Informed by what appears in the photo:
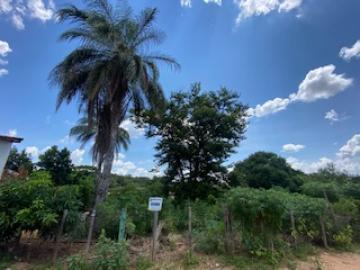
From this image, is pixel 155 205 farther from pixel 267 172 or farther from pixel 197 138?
pixel 267 172

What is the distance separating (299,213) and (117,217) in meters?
5.79

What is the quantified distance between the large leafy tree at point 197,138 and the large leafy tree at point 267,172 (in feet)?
12.5

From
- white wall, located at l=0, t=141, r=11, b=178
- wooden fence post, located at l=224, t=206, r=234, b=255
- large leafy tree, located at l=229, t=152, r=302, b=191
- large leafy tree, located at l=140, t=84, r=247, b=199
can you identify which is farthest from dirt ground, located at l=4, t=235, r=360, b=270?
large leafy tree, located at l=229, t=152, r=302, b=191

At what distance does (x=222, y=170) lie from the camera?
16812mm

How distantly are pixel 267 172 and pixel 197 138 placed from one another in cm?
786

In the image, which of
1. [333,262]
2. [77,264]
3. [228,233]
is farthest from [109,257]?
[333,262]

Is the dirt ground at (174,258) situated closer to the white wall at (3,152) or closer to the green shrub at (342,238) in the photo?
the green shrub at (342,238)

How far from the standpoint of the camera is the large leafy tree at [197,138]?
1628 centimetres

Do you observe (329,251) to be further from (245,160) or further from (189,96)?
(245,160)

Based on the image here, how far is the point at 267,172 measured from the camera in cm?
2116

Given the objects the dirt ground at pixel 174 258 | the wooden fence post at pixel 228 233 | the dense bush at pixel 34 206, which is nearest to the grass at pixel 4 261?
the dirt ground at pixel 174 258

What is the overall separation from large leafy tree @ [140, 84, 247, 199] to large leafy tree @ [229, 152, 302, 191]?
3.82 meters

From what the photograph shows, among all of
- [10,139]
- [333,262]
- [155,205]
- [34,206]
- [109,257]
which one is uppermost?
[10,139]

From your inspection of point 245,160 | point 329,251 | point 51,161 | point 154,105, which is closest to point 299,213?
point 329,251
